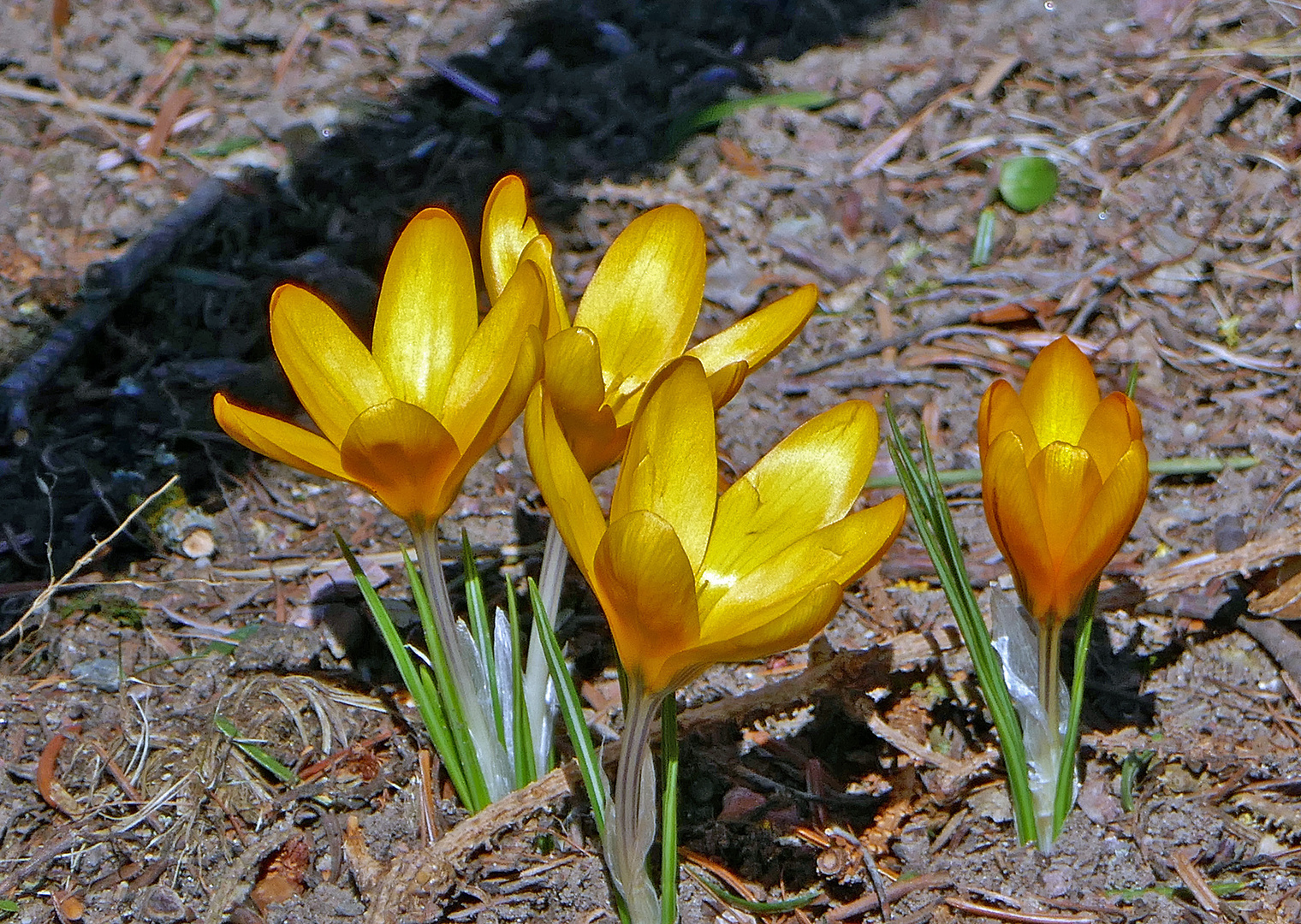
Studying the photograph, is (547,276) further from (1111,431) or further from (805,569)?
(1111,431)

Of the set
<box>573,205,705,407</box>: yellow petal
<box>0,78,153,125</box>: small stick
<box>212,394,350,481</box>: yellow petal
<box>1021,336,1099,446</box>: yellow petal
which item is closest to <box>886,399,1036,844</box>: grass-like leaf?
<box>1021,336,1099,446</box>: yellow petal

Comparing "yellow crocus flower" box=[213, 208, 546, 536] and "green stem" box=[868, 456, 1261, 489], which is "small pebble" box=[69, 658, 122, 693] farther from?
"green stem" box=[868, 456, 1261, 489]

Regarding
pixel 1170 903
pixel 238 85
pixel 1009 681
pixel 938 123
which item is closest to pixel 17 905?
pixel 1009 681

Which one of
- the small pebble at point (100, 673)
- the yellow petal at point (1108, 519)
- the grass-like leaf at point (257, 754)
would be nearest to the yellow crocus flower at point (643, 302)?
the yellow petal at point (1108, 519)

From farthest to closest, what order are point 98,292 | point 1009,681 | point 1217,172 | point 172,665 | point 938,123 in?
point 938,123 → point 1217,172 → point 98,292 → point 172,665 → point 1009,681

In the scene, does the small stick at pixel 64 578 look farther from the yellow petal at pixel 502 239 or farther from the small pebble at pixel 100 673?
the yellow petal at pixel 502 239

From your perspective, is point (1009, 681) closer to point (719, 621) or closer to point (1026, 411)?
point (1026, 411)

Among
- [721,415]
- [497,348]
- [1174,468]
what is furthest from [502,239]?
[1174,468]
